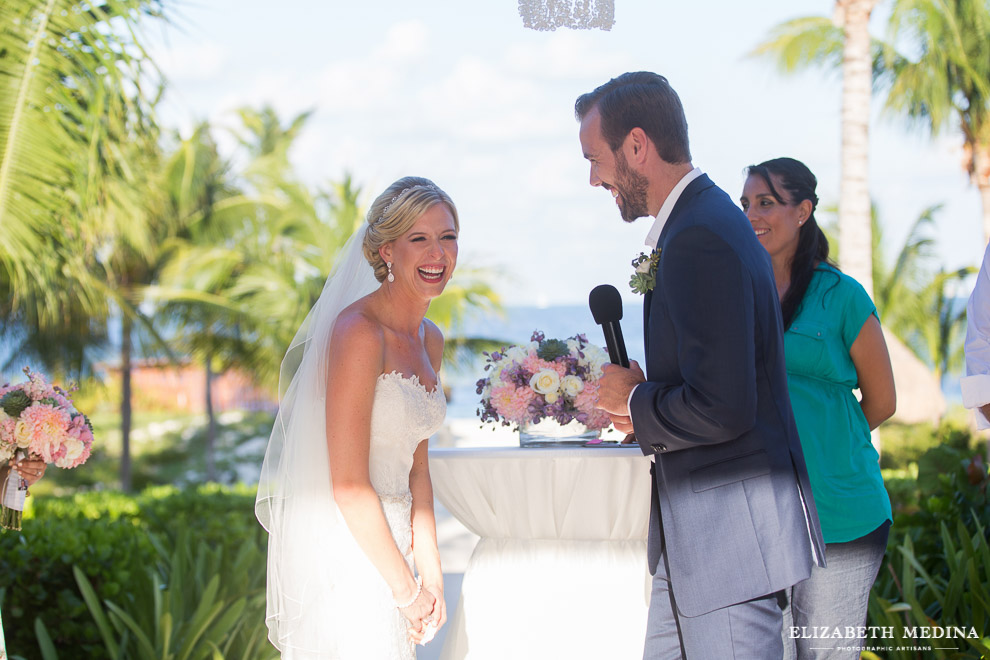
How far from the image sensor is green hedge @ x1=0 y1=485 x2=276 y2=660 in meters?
4.07

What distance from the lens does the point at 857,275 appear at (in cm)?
877

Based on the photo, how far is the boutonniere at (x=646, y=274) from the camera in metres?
2.38

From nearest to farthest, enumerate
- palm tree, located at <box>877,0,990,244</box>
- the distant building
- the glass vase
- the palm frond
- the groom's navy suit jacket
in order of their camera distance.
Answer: the groom's navy suit jacket, the glass vase, palm tree, located at <box>877,0,990,244</box>, the palm frond, the distant building

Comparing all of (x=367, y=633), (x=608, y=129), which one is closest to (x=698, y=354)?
(x=608, y=129)

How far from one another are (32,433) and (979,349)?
2.91m

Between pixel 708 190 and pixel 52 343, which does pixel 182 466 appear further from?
pixel 708 190

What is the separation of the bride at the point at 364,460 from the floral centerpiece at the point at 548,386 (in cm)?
46

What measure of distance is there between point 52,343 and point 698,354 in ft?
60.9

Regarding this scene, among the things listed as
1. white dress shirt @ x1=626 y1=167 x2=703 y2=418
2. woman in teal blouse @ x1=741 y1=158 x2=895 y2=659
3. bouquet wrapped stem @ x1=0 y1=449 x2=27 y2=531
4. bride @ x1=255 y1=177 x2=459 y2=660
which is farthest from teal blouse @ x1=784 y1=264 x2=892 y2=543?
bouquet wrapped stem @ x1=0 y1=449 x2=27 y2=531

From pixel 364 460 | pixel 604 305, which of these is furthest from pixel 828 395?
pixel 364 460

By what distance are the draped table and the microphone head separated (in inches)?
26.6

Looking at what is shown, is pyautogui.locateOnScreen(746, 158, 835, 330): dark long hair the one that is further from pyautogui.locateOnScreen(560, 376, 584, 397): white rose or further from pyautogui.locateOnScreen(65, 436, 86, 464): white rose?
pyautogui.locateOnScreen(65, 436, 86, 464): white rose

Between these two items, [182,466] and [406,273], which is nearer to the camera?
[406,273]

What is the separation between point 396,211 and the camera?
2.93 metres
